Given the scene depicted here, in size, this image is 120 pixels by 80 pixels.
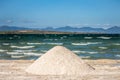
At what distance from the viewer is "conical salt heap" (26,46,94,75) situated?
18.1 meters

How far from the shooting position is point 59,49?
65.1ft

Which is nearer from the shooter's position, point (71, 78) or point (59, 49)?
point (71, 78)

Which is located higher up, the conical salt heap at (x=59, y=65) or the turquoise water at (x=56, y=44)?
the conical salt heap at (x=59, y=65)

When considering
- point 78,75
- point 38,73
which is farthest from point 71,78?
point 38,73

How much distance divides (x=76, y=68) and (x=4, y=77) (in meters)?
3.78

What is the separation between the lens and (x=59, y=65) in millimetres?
18297

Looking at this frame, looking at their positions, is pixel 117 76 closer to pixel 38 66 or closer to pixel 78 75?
pixel 78 75

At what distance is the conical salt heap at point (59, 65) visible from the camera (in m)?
18.1

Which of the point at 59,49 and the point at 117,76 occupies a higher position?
the point at 59,49

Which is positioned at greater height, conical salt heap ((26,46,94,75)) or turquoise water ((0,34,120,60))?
conical salt heap ((26,46,94,75))

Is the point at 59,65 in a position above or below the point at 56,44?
above

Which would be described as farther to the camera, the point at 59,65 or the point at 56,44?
the point at 56,44

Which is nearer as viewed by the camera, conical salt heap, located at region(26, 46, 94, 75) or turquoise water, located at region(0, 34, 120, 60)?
conical salt heap, located at region(26, 46, 94, 75)

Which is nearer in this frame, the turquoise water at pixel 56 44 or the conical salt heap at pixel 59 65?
the conical salt heap at pixel 59 65
